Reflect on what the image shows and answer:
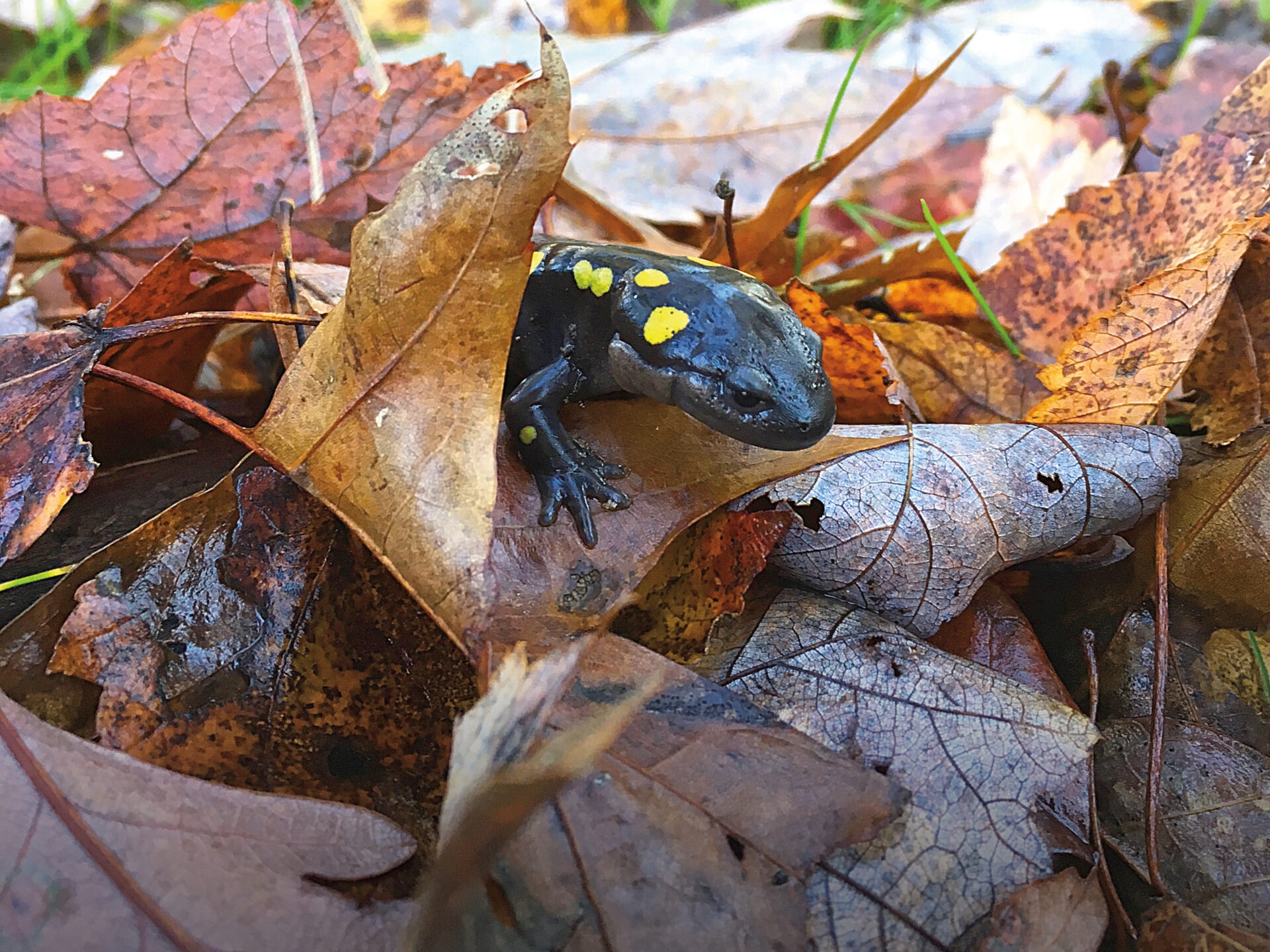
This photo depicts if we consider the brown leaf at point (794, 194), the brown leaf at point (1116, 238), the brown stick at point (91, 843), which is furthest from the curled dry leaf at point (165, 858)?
the brown leaf at point (1116, 238)

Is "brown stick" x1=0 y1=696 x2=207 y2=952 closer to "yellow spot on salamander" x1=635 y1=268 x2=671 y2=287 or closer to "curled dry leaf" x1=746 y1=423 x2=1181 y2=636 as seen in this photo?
"curled dry leaf" x1=746 y1=423 x2=1181 y2=636

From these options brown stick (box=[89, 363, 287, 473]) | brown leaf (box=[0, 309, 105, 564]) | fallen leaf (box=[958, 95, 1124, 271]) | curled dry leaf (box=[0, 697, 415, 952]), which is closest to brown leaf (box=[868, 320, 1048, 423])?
fallen leaf (box=[958, 95, 1124, 271])

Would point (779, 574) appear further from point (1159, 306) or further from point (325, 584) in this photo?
point (1159, 306)

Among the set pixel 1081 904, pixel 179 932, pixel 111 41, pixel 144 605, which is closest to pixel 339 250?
pixel 144 605

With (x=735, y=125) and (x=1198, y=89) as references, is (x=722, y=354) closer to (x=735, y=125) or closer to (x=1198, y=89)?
(x=735, y=125)

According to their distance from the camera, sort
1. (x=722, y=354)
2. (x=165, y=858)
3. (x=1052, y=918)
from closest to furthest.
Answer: (x=165, y=858) → (x=1052, y=918) → (x=722, y=354)

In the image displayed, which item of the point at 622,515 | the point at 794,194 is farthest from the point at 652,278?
the point at 794,194
